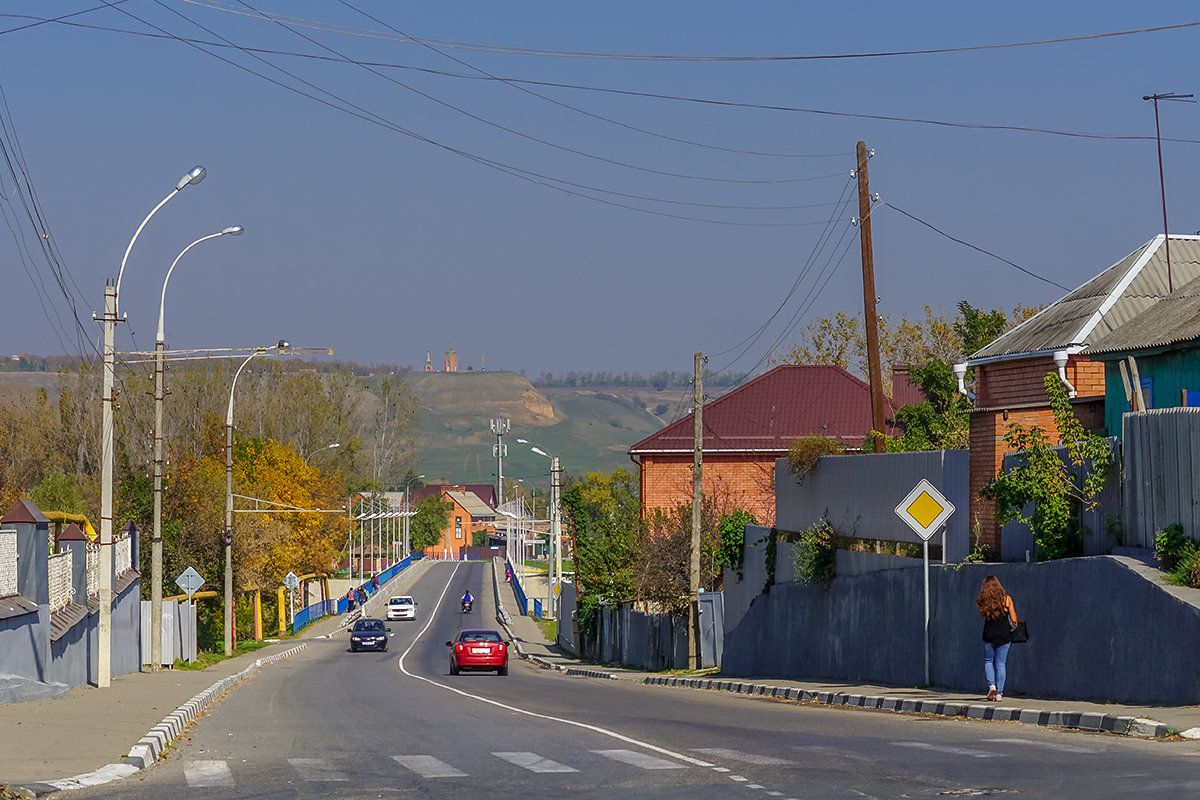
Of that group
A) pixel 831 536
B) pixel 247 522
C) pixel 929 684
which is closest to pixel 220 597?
pixel 247 522

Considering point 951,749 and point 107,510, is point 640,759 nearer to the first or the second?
point 951,749

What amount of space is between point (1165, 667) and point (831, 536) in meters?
13.9

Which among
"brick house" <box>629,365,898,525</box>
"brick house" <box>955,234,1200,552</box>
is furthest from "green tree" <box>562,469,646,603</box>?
"brick house" <box>955,234,1200,552</box>

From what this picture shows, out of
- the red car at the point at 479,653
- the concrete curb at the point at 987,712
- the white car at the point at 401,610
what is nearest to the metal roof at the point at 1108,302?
the concrete curb at the point at 987,712

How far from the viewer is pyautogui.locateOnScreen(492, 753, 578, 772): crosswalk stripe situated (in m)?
12.4

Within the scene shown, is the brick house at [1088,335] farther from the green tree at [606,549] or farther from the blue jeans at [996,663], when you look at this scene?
the green tree at [606,549]

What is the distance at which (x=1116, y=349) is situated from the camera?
2447cm

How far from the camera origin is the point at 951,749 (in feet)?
42.6

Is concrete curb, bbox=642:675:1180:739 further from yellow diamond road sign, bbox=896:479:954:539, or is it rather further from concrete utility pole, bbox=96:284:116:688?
concrete utility pole, bbox=96:284:116:688

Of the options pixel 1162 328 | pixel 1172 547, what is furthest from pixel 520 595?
pixel 1172 547

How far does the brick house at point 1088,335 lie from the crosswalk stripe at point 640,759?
42.8 ft

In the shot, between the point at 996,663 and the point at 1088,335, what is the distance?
1172 cm

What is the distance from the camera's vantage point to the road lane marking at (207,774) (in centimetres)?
1188

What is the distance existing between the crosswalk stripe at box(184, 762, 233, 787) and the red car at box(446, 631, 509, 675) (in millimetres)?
A: 28678
